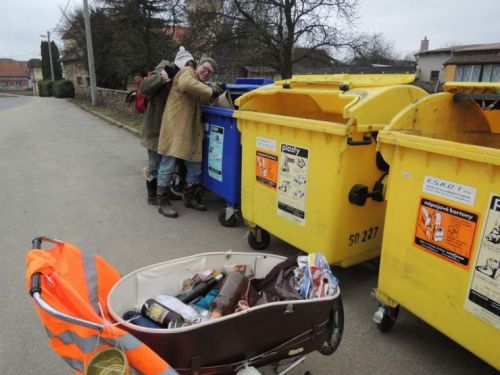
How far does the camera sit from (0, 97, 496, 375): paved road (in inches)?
96.0

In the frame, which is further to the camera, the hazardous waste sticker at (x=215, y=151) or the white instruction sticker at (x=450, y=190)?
the hazardous waste sticker at (x=215, y=151)

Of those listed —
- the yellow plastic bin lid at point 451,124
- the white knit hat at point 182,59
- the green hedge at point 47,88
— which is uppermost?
the white knit hat at point 182,59

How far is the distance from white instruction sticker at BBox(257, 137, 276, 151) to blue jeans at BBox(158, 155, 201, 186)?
143 centimetres

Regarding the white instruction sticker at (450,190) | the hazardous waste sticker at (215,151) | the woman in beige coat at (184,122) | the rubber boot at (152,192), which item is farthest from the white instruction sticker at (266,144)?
the rubber boot at (152,192)

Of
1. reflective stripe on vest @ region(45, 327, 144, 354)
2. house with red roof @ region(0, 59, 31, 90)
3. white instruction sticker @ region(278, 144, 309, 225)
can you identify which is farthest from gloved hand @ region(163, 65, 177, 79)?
house with red roof @ region(0, 59, 31, 90)

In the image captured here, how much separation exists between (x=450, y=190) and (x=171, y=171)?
3326 mm

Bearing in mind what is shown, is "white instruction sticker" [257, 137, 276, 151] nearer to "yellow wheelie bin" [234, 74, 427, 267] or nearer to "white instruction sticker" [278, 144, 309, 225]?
"yellow wheelie bin" [234, 74, 427, 267]

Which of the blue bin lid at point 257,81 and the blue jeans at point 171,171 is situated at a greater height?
the blue bin lid at point 257,81

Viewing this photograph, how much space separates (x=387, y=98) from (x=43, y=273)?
7.88 ft

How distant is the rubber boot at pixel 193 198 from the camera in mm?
5109

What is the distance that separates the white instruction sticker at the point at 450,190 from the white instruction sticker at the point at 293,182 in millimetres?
Result: 1021

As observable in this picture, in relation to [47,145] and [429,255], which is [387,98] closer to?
[429,255]

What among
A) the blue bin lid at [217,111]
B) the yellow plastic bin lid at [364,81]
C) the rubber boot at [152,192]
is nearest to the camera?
the yellow plastic bin lid at [364,81]

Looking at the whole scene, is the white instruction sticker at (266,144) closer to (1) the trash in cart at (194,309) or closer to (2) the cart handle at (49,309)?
(1) the trash in cart at (194,309)
